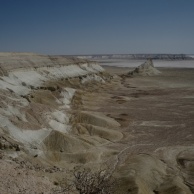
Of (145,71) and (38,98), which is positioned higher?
(38,98)

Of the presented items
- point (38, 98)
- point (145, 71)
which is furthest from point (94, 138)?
point (145, 71)

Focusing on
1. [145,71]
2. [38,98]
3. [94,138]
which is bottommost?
[145,71]

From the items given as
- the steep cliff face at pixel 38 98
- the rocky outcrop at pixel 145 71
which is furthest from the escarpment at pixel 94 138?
the rocky outcrop at pixel 145 71

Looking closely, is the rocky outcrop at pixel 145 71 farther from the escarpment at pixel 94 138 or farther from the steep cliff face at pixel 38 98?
the escarpment at pixel 94 138

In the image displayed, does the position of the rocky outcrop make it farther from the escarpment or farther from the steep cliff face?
the escarpment

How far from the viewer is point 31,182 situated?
14992 mm

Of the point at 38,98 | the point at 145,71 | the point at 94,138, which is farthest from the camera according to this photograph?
the point at 145,71

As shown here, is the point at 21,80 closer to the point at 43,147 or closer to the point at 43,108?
the point at 43,108

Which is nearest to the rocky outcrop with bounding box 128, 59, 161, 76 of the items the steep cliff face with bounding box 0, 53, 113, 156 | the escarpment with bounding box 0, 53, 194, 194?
the steep cliff face with bounding box 0, 53, 113, 156

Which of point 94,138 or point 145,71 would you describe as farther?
point 145,71

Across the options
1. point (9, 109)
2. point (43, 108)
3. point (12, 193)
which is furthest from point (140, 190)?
point (43, 108)

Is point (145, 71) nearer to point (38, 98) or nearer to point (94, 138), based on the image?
point (38, 98)

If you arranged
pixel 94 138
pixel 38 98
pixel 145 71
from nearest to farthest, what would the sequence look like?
pixel 94 138, pixel 38 98, pixel 145 71

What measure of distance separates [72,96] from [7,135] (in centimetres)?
2318
